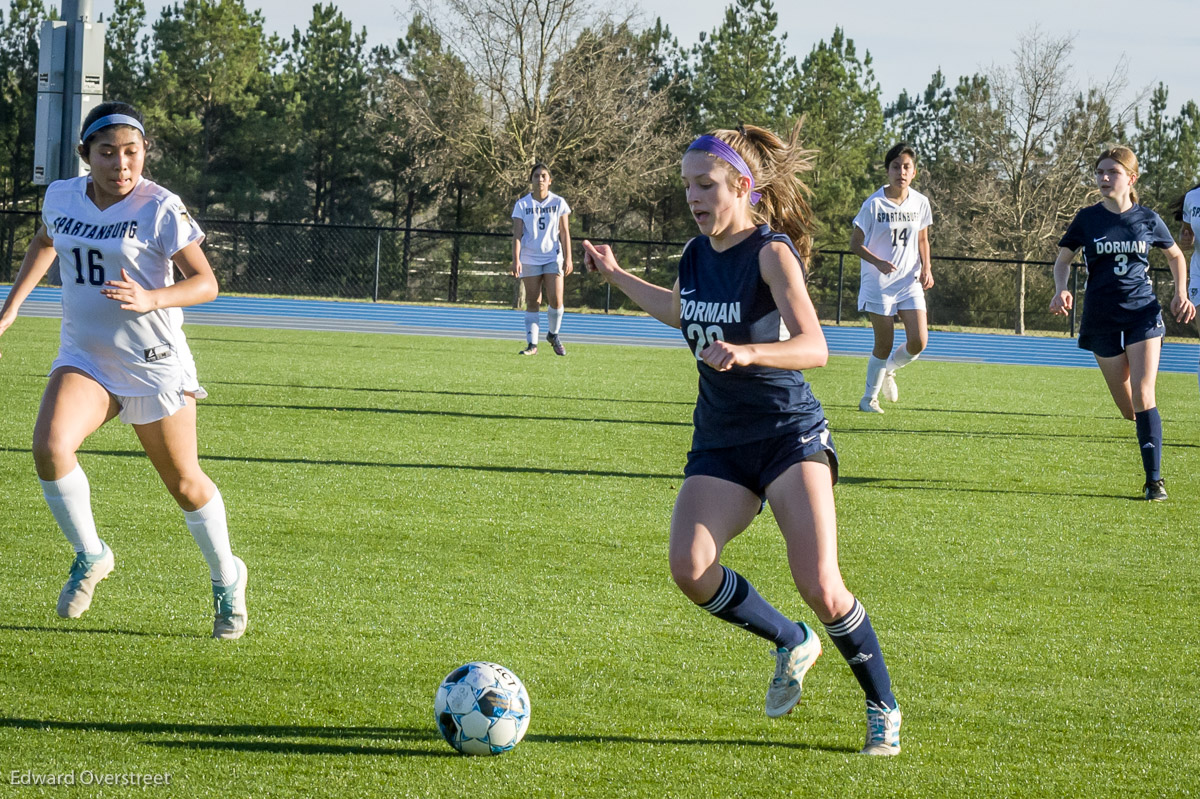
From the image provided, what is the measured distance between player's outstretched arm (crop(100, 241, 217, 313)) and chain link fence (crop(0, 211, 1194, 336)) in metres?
28.3

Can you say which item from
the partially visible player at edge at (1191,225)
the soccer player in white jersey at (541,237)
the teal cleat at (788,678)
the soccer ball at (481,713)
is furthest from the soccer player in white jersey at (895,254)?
the soccer ball at (481,713)

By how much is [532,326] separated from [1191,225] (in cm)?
1023

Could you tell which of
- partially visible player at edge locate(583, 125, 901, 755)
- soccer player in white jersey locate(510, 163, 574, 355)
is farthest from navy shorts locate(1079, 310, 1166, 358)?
soccer player in white jersey locate(510, 163, 574, 355)

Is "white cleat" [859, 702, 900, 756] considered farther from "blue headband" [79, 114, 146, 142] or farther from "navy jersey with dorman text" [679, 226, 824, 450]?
"blue headband" [79, 114, 146, 142]

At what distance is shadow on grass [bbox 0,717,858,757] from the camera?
3496 mm

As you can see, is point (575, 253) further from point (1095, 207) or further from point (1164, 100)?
point (1164, 100)

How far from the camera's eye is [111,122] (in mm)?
4465

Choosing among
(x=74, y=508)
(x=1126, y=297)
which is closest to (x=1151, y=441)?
(x=1126, y=297)

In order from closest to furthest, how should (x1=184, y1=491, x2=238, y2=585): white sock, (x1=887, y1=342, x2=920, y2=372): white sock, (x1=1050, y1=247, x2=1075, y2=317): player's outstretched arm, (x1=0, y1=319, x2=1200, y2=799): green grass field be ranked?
(x1=0, y1=319, x2=1200, y2=799): green grass field, (x1=184, y1=491, x2=238, y2=585): white sock, (x1=1050, y1=247, x2=1075, y2=317): player's outstretched arm, (x1=887, y1=342, x2=920, y2=372): white sock

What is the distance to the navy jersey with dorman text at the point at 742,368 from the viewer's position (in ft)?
12.5

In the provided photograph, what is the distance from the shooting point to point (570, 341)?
23.9 meters

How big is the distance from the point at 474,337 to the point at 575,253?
15.0 metres

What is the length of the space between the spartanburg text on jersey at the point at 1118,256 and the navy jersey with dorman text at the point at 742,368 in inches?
204

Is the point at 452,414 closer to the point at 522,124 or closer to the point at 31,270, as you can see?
the point at 31,270
